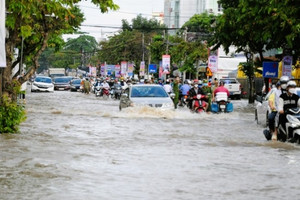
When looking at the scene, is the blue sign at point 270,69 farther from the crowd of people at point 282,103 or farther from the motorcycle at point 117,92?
the crowd of people at point 282,103

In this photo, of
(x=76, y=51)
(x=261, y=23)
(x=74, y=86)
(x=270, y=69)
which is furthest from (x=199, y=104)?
(x=76, y=51)

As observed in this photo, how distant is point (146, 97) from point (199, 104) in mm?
3007

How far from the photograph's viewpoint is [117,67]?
103688 mm

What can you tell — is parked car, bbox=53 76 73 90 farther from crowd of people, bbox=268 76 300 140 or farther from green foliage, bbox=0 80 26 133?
crowd of people, bbox=268 76 300 140

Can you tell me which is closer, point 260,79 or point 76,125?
point 76,125

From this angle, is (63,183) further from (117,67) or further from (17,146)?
(117,67)

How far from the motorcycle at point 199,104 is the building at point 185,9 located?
74608 mm

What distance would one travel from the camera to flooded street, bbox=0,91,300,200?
35.3ft

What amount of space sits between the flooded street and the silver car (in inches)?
148

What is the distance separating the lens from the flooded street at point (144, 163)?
10766 mm

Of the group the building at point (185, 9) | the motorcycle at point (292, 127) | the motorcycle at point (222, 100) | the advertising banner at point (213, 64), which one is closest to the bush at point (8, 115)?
the motorcycle at point (292, 127)

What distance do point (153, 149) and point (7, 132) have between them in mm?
4441

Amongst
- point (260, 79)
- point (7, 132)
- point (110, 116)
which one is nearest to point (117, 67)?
point (260, 79)

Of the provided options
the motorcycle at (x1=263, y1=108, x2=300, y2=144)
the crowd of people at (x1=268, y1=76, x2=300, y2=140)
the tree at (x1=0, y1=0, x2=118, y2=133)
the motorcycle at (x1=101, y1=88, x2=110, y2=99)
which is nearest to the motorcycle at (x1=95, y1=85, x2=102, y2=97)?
the motorcycle at (x1=101, y1=88, x2=110, y2=99)
